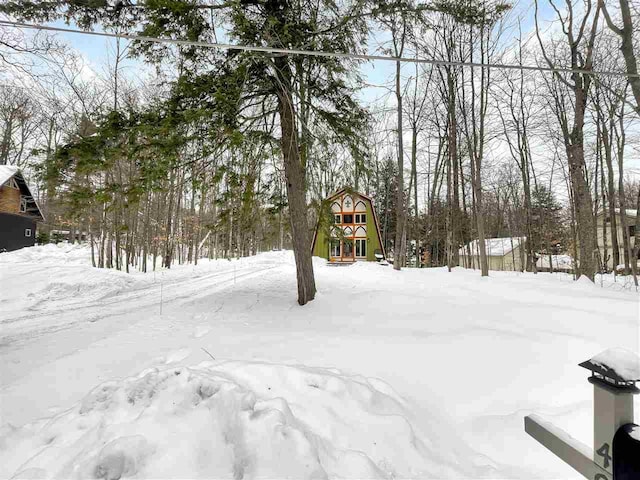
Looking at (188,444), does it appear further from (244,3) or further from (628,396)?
(244,3)

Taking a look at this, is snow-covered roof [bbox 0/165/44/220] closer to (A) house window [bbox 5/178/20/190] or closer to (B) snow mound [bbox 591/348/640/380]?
(A) house window [bbox 5/178/20/190]

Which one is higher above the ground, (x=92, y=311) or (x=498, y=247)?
(x=498, y=247)

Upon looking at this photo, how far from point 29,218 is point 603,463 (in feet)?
113

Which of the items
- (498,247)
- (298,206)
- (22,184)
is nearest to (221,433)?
(298,206)

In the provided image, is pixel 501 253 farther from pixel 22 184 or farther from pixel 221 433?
pixel 22 184

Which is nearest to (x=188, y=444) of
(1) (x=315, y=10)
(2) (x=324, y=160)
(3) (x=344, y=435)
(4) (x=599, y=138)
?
(3) (x=344, y=435)

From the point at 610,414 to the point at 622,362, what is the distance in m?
0.18

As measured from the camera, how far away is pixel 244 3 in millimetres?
5164

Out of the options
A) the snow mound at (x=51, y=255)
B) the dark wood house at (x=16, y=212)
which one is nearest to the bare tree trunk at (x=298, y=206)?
the snow mound at (x=51, y=255)

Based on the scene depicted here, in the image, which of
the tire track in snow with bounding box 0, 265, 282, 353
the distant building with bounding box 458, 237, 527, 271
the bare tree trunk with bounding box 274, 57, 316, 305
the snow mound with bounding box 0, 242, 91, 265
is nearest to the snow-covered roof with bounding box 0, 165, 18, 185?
the snow mound with bounding box 0, 242, 91, 265

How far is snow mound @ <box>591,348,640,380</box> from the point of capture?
0.93 m

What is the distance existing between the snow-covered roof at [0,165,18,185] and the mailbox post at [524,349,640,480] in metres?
29.4

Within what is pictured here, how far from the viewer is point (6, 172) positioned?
2023 centimetres

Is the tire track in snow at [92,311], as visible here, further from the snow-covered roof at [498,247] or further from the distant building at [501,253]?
the snow-covered roof at [498,247]
